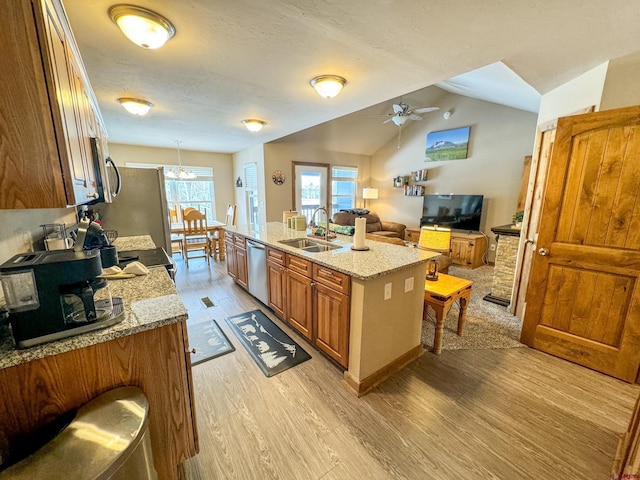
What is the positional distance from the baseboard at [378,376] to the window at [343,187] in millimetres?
5121

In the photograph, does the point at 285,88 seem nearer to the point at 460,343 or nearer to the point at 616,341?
the point at 460,343

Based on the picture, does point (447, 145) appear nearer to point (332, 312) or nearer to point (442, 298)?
point (442, 298)

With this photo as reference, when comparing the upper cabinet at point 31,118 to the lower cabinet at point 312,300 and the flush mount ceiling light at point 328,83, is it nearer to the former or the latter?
the lower cabinet at point 312,300

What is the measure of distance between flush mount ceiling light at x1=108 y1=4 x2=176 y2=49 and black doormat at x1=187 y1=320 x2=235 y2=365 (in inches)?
89.9

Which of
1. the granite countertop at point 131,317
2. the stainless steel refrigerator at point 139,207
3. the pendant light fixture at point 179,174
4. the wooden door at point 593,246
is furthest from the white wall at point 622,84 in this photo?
the pendant light fixture at point 179,174

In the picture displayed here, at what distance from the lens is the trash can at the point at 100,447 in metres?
0.70

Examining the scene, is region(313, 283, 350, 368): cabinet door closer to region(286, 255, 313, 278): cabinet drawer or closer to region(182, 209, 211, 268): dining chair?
region(286, 255, 313, 278): cabinet drawer

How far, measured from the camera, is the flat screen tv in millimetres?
5168


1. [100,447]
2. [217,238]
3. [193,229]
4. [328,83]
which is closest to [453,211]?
[328,83]

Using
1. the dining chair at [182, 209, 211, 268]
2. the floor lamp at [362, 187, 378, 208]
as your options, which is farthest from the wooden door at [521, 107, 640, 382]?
the dining chair at [182, 209, 211, 268]

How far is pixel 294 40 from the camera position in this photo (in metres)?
1.74

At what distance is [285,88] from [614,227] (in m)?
3.01

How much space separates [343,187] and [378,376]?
577 centimetres

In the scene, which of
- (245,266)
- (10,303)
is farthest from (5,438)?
(245,266)
